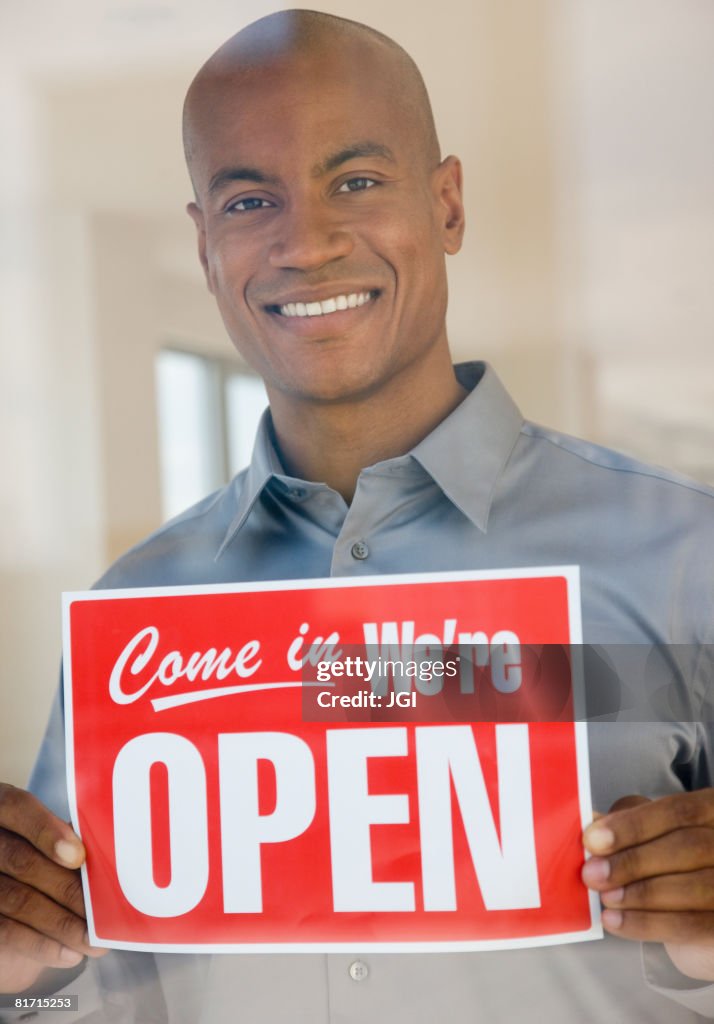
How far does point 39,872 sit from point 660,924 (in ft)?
2.51

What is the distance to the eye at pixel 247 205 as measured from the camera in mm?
1227

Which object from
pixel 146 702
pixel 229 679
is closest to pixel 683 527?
pixel 229 679

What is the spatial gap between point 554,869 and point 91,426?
2.61 ft

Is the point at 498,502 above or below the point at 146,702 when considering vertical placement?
above

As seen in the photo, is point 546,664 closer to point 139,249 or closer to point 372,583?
point 372,583

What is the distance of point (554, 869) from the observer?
3.79 ft

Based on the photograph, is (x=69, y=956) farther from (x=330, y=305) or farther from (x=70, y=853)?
(x=330, y=305)

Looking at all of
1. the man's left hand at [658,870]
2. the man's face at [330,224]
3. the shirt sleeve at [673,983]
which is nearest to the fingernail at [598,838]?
the man's left hand at [658,870]

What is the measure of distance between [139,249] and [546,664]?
736 millimetres

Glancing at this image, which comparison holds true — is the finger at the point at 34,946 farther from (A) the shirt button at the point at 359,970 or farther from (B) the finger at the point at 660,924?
(B) the finger at the point at 660,924

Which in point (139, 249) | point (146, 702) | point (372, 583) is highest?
point (139, 249)

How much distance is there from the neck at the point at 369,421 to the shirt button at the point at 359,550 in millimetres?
60

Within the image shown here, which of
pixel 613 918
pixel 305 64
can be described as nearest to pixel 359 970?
pixel 613 918

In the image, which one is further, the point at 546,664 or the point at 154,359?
the point at 154,359
